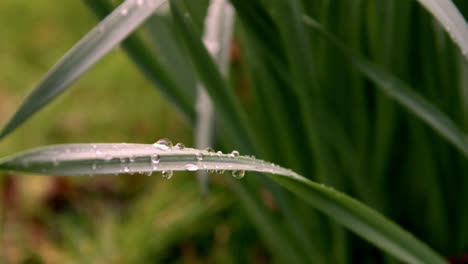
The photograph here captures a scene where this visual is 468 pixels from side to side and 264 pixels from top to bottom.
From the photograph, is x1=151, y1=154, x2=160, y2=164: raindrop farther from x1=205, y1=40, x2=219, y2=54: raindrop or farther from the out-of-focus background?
the out-of-focus background

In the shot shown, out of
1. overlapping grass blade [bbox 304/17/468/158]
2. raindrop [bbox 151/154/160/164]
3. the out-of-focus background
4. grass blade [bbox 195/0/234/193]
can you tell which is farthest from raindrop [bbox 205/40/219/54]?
the out-of-focus background

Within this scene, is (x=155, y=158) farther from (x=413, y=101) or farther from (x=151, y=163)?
(x=413, y=101)

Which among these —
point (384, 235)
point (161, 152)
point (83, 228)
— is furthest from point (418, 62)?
point (83, 228)

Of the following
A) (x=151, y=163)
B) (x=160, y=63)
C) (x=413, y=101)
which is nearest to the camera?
(x=151, y=163)

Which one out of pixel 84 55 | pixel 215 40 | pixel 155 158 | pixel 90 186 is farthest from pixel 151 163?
pixel 90 186

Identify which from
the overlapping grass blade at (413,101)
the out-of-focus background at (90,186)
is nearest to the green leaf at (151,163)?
the overlapping grass blade at (413,101)

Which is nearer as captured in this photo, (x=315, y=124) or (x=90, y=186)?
(x=315, y=124)

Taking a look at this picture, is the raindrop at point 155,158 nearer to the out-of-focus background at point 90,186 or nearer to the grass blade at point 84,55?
the grass blade at point 84,55
